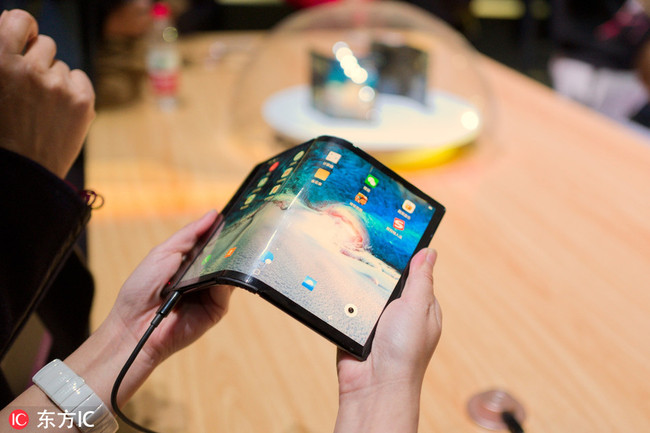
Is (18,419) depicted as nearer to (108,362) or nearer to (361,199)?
(108,362)

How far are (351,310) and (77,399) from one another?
0.94ft

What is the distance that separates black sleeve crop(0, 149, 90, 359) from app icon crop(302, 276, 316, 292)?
0.31 meters

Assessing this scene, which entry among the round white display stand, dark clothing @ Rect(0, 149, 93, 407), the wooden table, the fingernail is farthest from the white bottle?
the fingernail

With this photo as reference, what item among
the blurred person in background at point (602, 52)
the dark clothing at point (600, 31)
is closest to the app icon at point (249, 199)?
the blurred person in background at point (602, 52)

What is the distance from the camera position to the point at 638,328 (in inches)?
31.7

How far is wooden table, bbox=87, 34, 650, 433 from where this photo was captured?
0.69 meters

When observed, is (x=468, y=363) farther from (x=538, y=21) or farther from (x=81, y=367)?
(x=538, y=21)

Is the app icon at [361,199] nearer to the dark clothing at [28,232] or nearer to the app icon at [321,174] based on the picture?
the app icon at [321,174]

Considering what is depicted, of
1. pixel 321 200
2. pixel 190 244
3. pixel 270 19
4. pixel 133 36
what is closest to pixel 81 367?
pixel 190 244

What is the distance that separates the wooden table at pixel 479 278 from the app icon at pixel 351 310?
214mm

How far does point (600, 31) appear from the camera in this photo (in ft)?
8.01

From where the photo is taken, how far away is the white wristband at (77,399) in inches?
22.2

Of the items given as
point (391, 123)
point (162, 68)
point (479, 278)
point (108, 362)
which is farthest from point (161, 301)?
point (162, 68)

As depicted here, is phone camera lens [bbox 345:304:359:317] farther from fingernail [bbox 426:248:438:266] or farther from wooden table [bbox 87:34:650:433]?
wooden table [bbox 87:34:650:433]
